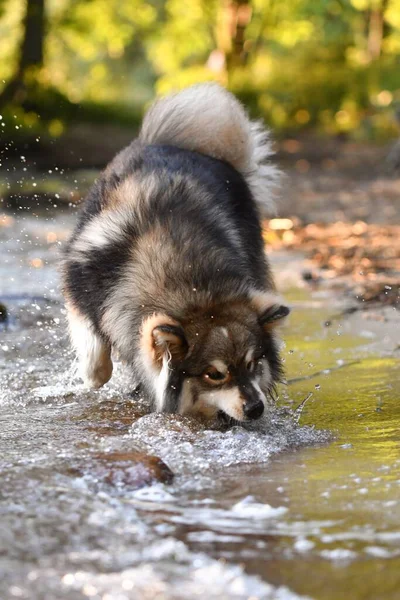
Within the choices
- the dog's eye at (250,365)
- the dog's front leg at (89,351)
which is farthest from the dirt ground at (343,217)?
the dog's eye at (250,365)

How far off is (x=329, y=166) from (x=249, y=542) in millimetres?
16075

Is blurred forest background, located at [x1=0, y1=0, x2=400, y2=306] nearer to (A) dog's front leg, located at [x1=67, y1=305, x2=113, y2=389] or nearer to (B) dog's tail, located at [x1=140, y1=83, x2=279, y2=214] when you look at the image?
(B) dog's tail, located at [x1=140, y1=83, x2=279, y2=214]

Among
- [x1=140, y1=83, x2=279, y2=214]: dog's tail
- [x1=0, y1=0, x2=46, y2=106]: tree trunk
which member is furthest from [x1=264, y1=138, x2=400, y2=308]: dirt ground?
[x1=0, y1=0, x2=46, y2=106]: tree trunk

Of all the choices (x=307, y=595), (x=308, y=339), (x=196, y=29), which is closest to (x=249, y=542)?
(x=307, y=595)

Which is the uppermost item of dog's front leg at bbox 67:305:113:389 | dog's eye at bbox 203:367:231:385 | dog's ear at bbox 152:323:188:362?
dog's ear at bbox 152:323:188:362

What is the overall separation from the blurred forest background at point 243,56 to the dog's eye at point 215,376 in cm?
1474

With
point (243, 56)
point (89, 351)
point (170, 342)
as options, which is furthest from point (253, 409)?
point (243, 56)

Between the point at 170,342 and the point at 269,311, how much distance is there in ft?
1.80

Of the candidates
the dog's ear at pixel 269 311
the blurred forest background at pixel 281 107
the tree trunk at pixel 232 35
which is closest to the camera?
the dog's ear at pixel 269 311

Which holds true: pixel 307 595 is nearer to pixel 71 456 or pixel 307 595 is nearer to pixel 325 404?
pixel 71 456

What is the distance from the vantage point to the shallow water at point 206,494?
282cm

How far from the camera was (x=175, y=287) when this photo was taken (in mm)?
4699

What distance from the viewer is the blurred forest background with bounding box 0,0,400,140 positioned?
21047 millimetres

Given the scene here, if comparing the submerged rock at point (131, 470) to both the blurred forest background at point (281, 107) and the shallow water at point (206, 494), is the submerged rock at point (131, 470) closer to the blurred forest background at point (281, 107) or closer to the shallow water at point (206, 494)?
the shallow water at point (206, 494)
